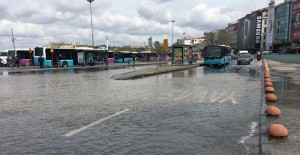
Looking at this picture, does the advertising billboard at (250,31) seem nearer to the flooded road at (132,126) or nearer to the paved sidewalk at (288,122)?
the paved sidewalk at (288,122)

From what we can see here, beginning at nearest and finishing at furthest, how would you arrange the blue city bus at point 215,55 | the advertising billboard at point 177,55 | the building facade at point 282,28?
the blue city bus at point 215,55 < the advertising billboard at point 177,55 < the building facade at point 282,28

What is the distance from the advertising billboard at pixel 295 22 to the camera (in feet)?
281

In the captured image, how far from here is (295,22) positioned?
288 feet

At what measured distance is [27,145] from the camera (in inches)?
235

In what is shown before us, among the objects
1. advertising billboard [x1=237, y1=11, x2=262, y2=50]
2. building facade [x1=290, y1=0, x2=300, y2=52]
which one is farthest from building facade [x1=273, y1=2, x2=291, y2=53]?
advertising billboard [x1=237, y1=11, x2=262, y2=50]

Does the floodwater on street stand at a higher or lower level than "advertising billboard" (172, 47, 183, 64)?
lower

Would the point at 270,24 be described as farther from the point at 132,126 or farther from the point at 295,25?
the point at 132,126

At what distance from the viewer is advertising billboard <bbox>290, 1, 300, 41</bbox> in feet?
281

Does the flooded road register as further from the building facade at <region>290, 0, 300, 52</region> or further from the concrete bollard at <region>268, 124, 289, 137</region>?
the building facade at <region>290, 0, 300, 52</region>

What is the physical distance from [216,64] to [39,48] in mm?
26393

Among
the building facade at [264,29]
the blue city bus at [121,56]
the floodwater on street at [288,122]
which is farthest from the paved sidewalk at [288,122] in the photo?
the building facade at [264,29]

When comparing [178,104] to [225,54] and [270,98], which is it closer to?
[270,98]

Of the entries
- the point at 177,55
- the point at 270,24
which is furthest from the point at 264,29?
the point at 177,55

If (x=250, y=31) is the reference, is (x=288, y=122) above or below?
below
